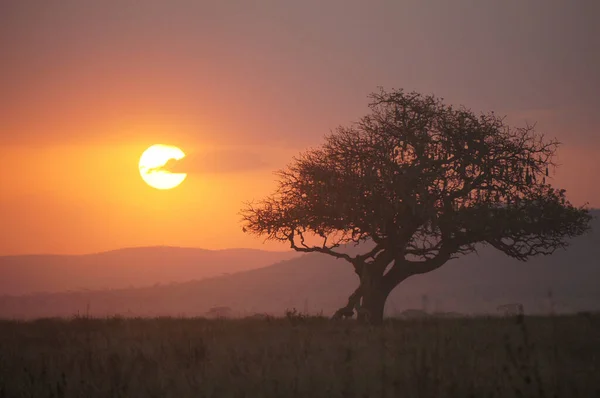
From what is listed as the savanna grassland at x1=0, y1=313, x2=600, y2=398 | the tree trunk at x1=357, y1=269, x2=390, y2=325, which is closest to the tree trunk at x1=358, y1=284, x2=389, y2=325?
the tree trunk at x1=357, y1=269, x2=390, y2=325

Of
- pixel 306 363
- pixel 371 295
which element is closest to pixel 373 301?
pixel 371 295

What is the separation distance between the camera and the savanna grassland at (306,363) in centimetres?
1217

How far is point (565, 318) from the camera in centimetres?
2697

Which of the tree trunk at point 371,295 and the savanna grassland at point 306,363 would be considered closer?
the savanna grassland at point 306,363

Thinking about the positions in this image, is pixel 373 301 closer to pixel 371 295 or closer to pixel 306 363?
pixel 371 295

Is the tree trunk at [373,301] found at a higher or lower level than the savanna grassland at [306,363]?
higher

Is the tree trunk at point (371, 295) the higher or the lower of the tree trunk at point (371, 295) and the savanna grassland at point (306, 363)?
the higher

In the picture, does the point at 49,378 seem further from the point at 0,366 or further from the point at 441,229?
the point at 441,229

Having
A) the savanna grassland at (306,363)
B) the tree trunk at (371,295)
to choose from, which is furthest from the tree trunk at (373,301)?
the savanna grassland at (306,363)

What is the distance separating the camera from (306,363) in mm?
14633

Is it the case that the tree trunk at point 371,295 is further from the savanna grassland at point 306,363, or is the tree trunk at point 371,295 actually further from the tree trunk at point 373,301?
the savanna grassland at point 306,363

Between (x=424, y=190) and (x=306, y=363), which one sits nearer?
(x=306, y=363)

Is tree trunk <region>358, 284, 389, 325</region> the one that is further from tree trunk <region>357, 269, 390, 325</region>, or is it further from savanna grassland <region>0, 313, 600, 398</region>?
savanna grassland <region>0, 313, 600, 398</region>

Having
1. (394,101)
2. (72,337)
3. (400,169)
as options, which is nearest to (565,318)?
(400,169)
